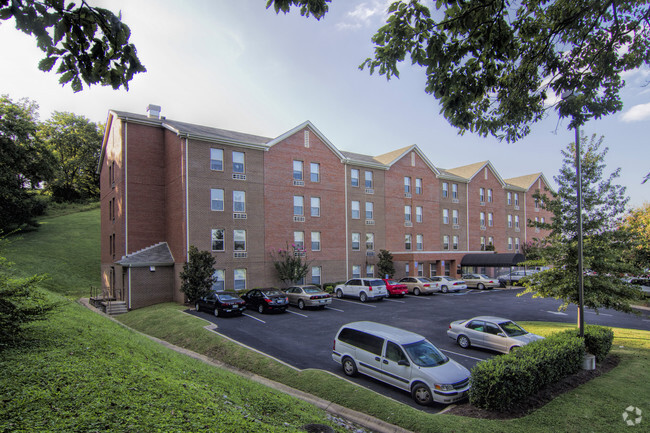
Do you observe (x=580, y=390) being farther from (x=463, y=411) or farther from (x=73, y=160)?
(x=73, y=160)

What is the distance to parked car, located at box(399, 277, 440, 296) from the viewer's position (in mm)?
31484

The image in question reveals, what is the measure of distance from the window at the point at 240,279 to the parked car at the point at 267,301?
469 centimetres

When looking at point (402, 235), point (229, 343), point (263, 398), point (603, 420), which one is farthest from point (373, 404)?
point (402, 235)

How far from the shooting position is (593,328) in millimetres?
14031

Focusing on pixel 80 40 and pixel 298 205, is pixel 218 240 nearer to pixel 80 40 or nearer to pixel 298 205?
pixel 298 205

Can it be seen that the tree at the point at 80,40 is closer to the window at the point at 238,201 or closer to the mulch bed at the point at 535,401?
the mulch bed at the point at 535,401

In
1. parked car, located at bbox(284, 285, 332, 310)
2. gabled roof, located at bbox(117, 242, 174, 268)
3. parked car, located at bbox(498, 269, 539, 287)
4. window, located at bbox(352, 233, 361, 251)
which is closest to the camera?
parked car, located at bbox(284, 285, 332, 310)

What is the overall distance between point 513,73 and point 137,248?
2856cm

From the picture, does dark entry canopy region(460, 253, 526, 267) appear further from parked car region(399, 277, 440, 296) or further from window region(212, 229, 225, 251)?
window region(212, 229, 225, 251)

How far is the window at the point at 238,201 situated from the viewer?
28.7 meters

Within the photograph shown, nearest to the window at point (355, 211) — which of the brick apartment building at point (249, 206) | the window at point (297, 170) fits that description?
the brick apartment building at point (249, 206)

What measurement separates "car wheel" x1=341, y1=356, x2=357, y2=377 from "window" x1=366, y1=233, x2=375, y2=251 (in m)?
24.2

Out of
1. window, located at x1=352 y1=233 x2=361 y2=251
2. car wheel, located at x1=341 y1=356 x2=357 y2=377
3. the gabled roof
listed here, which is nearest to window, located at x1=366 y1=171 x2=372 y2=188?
window, located at x1=352 y1=233 x2=361 y2=251

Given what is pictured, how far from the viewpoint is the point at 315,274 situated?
3253 cm
